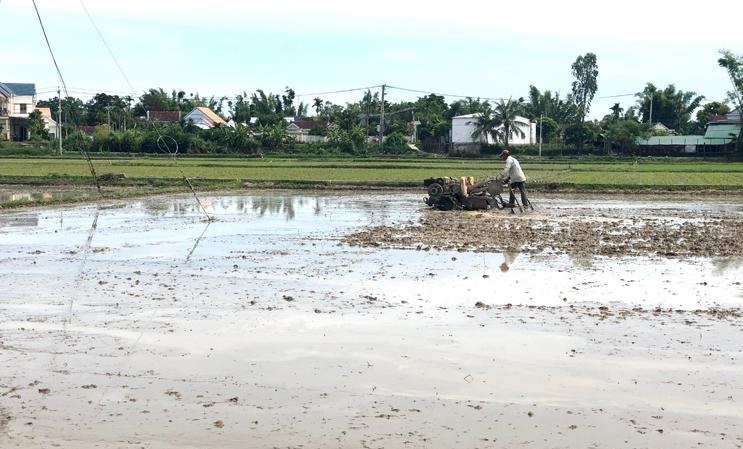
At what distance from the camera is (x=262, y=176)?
116ft

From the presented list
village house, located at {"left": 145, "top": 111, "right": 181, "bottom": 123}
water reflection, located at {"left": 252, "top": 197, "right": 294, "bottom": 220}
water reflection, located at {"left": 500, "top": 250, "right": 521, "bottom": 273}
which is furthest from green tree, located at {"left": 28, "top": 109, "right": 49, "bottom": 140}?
water reflection, located at {"left": 500, "top": 250, "right": 521, "bottom": 273}

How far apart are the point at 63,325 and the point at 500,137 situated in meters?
66.1

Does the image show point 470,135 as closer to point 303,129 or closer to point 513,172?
point 303,129

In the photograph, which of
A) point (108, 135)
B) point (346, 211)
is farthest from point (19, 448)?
point (108, 135)

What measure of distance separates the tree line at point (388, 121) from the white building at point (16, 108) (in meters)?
3.38

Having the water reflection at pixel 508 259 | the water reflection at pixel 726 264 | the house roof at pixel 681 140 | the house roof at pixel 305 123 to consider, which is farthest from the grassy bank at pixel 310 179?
the house roof at pixel 305 123

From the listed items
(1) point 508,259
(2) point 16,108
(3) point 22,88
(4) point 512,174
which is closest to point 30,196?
(4) point 512,174

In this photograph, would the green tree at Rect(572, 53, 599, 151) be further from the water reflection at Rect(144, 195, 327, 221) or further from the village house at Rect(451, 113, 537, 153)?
the water reflection at Rect(144, 195, 327, 221)

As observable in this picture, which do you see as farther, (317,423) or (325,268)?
(325,268)

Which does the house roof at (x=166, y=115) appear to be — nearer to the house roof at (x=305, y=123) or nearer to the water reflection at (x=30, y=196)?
the house roof at (x=305, y=123)

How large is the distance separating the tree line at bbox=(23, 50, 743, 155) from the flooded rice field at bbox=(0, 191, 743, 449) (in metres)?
40.2

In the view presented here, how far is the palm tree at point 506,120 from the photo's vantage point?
235 ft

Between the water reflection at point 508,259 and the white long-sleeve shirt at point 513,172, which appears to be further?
the white long-sleeve shirt at point 513,172

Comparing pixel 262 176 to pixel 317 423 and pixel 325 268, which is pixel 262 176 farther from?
pixel 317 423
